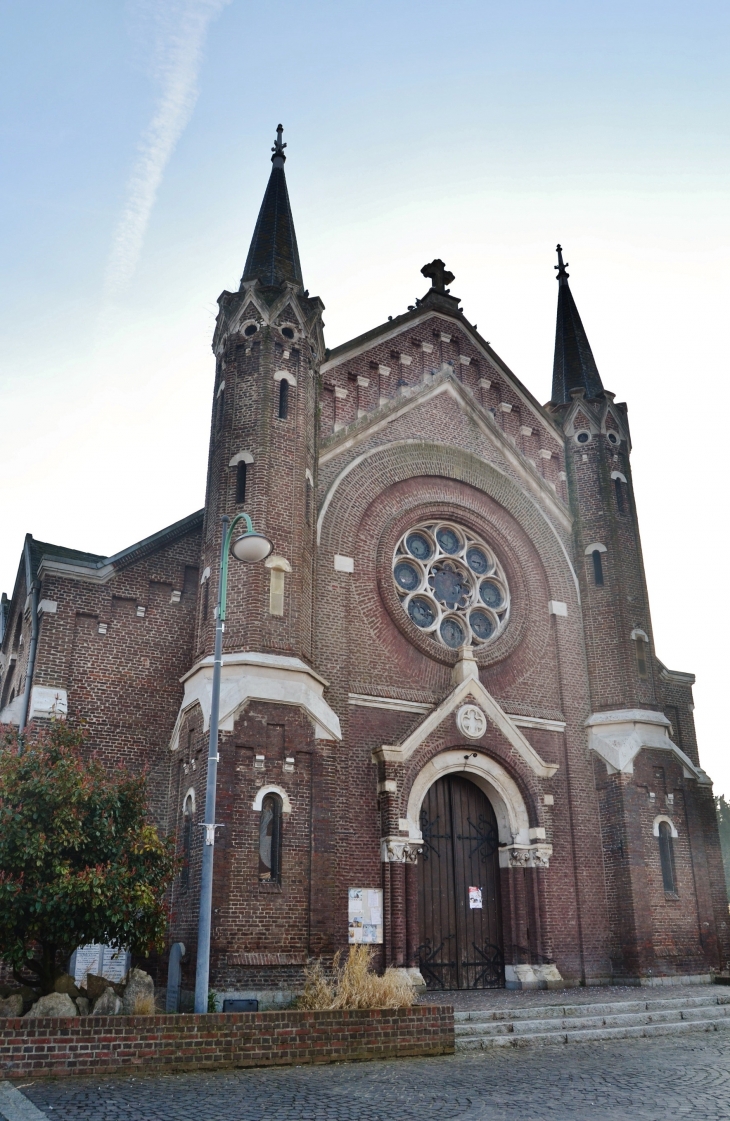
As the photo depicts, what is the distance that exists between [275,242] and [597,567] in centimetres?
1107

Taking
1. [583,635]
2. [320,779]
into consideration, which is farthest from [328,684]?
[583,635]

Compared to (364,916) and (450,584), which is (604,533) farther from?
(364,916)

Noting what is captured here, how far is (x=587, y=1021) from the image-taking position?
1415cm

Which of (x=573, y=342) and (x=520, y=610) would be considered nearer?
(x=520, y=610)

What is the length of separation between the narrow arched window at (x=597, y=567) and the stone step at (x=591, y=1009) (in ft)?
32.0

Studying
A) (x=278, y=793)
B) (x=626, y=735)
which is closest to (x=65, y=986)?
(x=278, y=793)

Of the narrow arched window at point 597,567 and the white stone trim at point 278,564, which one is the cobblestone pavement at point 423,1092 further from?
the narrow arched window at point 597,567

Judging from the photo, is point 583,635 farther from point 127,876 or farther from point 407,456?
point 127,876

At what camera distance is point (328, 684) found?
59.3ft

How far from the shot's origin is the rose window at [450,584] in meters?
20.9

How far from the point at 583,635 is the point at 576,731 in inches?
99.5

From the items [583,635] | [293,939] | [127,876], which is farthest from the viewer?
[583,635]

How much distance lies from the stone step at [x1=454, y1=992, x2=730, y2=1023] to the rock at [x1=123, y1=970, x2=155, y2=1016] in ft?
15.3

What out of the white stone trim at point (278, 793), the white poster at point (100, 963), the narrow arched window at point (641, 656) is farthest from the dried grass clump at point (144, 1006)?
the narrow arched window at point (641, 656)
